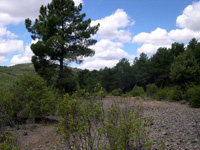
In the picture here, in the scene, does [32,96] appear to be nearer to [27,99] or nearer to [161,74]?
[27,99]

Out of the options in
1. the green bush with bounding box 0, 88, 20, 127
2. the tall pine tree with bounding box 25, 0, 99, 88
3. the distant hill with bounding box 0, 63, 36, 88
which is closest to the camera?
the green bush with bounding box 0, 88, 20, 127

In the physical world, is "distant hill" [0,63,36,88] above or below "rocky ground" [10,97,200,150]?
above

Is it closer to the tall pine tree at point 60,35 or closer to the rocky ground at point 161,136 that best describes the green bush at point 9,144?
the rocky ground at point 161,136

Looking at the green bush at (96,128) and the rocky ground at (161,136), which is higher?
the green bush at (96,128)

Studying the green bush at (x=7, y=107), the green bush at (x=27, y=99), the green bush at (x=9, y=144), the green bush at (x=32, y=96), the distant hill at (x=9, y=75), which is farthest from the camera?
the distant hill at (x=9, y=75)

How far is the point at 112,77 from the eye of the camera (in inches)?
1527

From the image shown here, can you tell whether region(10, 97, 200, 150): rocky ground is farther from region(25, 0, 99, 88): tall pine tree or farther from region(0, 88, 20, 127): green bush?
region(25, 0, 99, 88): tall pine tree

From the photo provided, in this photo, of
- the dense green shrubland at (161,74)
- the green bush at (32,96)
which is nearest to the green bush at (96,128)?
the dense green shrubland at (161,74)

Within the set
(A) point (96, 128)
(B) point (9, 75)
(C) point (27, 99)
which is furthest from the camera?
(B) point (9, 75)

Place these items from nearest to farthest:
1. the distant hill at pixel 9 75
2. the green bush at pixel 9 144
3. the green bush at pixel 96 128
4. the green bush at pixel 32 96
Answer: the green bush at pixel 9 144 → the green bush at pixel 96 128 → the green bush at pixel 32 96 → the distant hill at pixel 9 75

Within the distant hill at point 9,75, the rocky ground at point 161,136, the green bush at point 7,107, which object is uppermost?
the distant hill at point 9,75

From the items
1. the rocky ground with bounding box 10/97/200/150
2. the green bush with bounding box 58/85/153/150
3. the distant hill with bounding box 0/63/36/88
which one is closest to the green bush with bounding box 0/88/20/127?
the rocky ground with bounding box 10/97/200/150

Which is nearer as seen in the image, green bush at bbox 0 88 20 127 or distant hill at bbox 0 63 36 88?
green bush at bbox 0 88 20 127

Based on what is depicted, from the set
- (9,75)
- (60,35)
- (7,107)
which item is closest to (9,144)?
(7,107)
